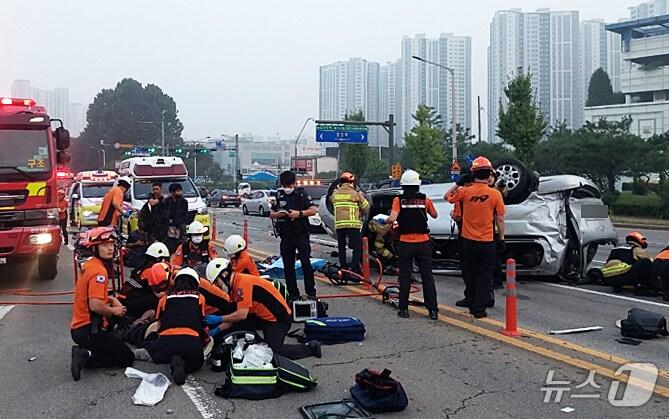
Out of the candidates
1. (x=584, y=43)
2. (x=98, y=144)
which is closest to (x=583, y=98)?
(x=584, y=43)

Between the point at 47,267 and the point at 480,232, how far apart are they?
25.2ft

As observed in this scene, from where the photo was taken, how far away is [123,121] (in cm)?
10388

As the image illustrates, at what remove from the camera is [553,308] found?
887cm

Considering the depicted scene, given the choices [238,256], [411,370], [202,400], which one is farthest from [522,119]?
[202,400]

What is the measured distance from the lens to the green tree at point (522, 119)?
31.2 meters

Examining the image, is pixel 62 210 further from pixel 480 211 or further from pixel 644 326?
pixel 644 326

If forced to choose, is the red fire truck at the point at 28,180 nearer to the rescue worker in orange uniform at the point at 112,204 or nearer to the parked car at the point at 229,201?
the rescue worker in orange uniform at the point at 112,204

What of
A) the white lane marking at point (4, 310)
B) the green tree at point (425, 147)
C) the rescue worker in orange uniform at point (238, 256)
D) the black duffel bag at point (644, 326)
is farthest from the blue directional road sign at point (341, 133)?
the black duffel bag at point (644, 326)

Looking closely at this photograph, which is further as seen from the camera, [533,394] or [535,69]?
[535,69]

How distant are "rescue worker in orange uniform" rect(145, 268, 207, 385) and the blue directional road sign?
3187cm

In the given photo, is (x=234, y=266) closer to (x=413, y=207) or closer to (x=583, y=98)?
(x=413, y=207)

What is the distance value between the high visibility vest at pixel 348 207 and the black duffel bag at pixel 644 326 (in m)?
4.85

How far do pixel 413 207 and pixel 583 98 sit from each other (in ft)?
327

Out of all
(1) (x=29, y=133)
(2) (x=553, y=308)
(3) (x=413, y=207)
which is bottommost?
(2) (x=553, y=308)
